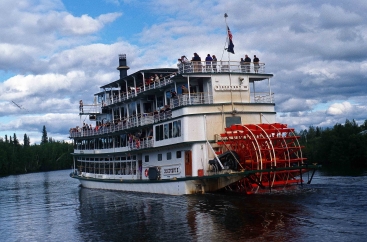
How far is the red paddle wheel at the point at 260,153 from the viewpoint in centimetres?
2278

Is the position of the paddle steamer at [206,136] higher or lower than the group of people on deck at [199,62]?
lower

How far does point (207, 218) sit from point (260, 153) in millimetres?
5327

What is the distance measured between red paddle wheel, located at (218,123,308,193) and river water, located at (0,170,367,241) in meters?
1.05

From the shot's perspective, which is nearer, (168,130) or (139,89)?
(168,130)

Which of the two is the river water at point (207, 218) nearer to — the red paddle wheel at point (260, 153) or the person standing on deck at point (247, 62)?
the red paddle wheel at point (260, 153)

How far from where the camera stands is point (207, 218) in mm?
18375

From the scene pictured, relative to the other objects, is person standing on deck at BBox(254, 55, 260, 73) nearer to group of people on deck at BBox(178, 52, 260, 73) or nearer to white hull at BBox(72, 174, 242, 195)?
group of people on deck at BBox(178, 52, 260, 73)

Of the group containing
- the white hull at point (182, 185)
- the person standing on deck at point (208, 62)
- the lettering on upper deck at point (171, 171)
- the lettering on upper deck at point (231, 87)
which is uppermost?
the person standing on deck at point (208, 62)

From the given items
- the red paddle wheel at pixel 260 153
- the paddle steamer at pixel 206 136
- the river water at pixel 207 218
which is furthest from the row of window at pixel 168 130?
the river water at pixel 207 218

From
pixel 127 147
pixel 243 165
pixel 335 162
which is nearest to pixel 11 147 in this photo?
pixel 335 162

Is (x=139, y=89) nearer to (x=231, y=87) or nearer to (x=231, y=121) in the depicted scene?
(x=231, y=87)

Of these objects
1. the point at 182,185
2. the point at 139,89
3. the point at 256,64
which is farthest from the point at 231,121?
the point at 139,89

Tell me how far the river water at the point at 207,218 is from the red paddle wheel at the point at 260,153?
1048 mm

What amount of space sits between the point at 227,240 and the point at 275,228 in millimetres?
2011
